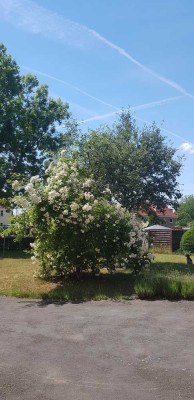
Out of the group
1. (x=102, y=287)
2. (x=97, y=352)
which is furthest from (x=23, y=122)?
(x=97, y=352)

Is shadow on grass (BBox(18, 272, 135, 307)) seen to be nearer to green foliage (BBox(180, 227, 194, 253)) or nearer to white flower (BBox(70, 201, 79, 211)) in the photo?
white flower (BBox(70, 201, 79, 211))

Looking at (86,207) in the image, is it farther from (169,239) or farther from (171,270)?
(169,239)

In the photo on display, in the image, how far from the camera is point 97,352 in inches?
232

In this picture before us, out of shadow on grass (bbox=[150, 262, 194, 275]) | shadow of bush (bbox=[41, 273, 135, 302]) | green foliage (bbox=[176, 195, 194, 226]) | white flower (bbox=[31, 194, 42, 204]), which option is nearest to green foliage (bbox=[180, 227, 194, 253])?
shadow on grass (bbox=[150, 262, 194, 275])

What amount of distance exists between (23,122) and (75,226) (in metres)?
18.6

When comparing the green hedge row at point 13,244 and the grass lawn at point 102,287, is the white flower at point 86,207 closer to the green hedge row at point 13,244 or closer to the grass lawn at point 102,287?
the grass lawn at point 102,287

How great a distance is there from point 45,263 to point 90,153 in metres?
8.36


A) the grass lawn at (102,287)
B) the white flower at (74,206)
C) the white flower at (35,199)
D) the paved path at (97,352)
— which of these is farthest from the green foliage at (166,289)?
the white flower at (35,199)

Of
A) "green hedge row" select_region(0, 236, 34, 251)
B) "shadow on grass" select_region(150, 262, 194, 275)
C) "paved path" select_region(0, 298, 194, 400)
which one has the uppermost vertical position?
"green hedge row" select_region(0, 236, 34, 251)

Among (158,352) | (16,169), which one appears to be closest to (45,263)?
(158,352)

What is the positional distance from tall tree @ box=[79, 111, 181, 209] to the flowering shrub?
21.2 feet

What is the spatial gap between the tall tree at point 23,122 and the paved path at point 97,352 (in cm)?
1909

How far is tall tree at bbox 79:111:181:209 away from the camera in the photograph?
19375mm

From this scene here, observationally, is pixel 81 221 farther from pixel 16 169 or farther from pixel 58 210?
pixel 16 169
